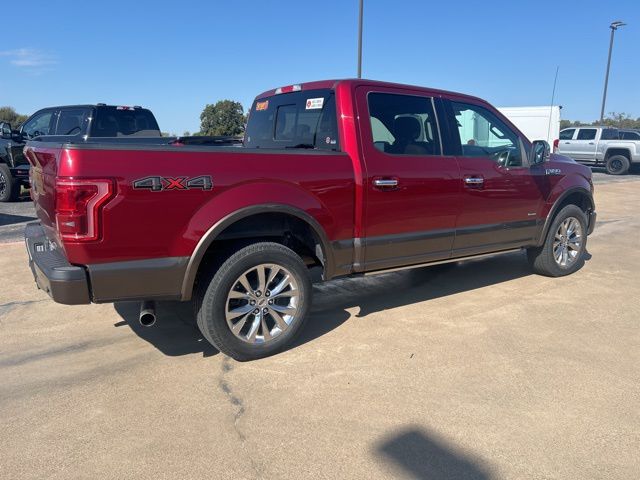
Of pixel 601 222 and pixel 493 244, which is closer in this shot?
pixel 493 244

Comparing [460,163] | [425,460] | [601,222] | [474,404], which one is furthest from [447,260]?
[601,222]

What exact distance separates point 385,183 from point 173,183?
1665 mm

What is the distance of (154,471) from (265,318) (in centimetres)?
143

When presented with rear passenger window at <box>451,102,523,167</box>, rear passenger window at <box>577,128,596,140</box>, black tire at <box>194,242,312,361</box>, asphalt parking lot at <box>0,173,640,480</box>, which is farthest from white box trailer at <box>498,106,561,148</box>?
black tire at <box>194,242,312,361</box>

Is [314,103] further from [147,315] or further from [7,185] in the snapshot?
[7,185]

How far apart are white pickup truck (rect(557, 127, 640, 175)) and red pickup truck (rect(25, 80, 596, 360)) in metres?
18.3

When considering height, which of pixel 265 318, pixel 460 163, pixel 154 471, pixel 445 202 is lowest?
pixel 154 471

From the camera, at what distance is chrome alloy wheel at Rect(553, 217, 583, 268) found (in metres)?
5.67

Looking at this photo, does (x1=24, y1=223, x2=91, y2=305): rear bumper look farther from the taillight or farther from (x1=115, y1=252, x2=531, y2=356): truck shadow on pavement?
(x1=115, y1=252, x2=531, y2=356): truck shadow on pavement

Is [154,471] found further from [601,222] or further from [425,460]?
[601,222]

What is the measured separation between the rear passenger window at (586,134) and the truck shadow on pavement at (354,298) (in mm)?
17539

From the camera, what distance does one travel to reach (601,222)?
9.77m

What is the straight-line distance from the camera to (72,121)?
921cm

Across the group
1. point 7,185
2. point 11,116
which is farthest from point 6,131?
point 11,116
